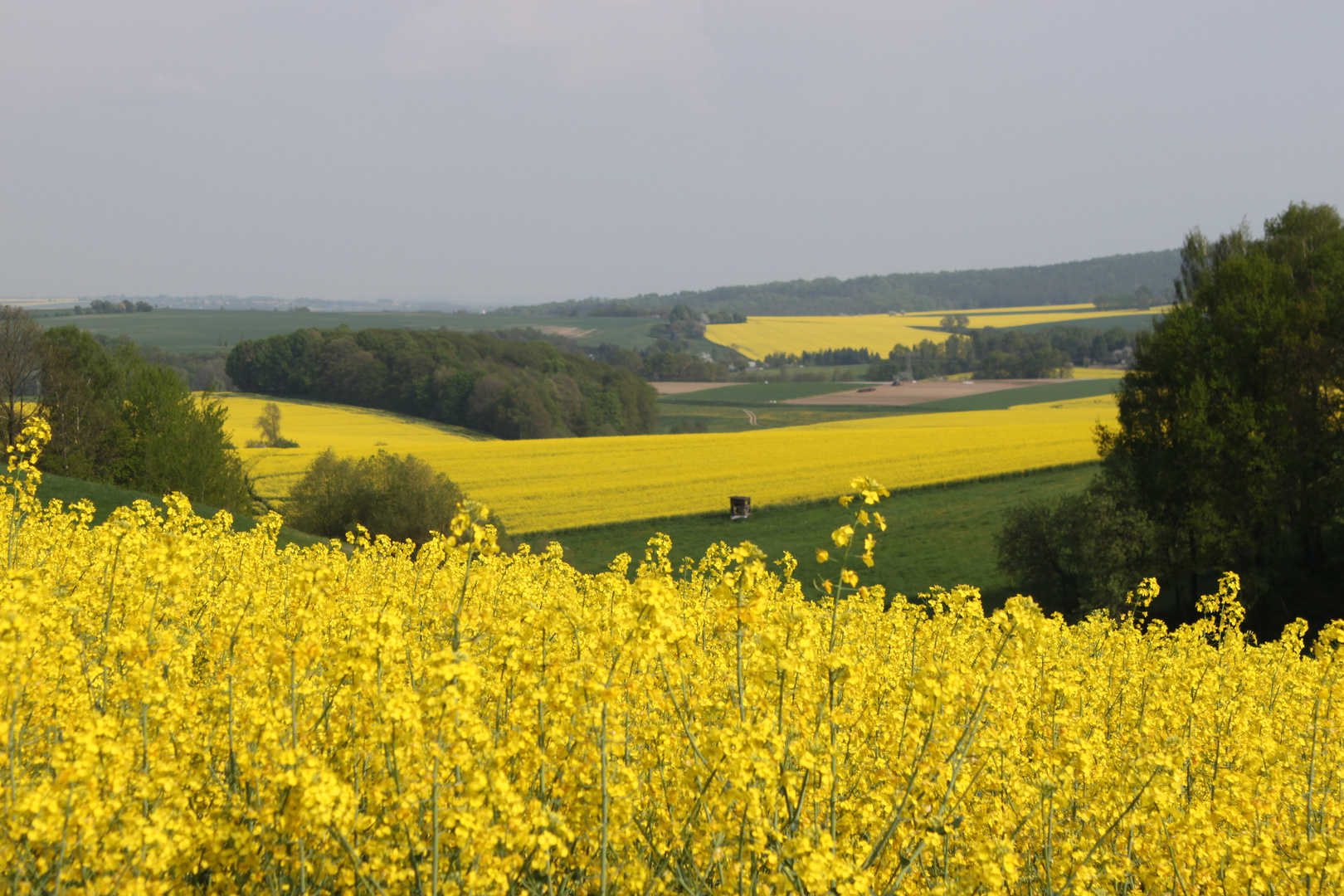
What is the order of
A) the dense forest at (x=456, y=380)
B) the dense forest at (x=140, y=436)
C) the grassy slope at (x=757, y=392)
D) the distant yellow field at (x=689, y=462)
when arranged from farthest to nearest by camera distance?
the grassy slope at (x=757, y=392)
the dense forest at (x=456, y=380)
the distant yellow field at (x=689, y=462)
the dense forest at (x=140, y=436)

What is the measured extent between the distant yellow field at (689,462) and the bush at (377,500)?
6.19 m

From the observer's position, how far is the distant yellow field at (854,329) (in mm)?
139750

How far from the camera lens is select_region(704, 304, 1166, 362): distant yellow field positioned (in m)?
140

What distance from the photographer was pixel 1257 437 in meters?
23.0

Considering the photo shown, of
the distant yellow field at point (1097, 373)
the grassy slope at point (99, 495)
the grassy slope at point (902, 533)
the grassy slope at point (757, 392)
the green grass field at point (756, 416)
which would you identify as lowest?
the grassy slope at point (902, 533)

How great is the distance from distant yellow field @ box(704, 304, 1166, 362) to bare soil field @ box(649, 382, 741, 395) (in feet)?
88.4

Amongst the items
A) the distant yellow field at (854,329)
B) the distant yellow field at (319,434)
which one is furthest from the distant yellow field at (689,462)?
the distant yellow field at (854,329)

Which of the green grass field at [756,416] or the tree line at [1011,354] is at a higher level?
the tree line at [1011,354]

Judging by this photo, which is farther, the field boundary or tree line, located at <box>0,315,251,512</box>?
the field boundary

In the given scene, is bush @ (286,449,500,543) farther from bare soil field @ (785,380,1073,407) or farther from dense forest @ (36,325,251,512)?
bare soil field @ (785,380,1073,407)

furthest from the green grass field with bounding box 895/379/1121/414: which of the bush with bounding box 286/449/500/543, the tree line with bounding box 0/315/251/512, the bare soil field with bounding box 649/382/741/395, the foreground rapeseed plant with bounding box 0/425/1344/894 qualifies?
the foreground rapeseed plant with bounding box 0/425/1344/894

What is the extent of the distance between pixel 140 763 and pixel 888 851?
401 cm

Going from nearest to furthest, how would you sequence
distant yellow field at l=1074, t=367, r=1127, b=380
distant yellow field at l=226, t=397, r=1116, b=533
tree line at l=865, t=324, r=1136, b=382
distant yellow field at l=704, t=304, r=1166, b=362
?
distant yellow field at l=226, t=397, r=1116, b=533 → distant yellow field at l=1074, t=367, r=1127, b=380 → tree line at l=865, t=324, r=1136, b=382 → distant yellow field at l=704, t=304, r=1166, b=362

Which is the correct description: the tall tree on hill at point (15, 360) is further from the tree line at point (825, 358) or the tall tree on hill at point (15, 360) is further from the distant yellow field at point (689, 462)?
the tree line at point (825, 358)
